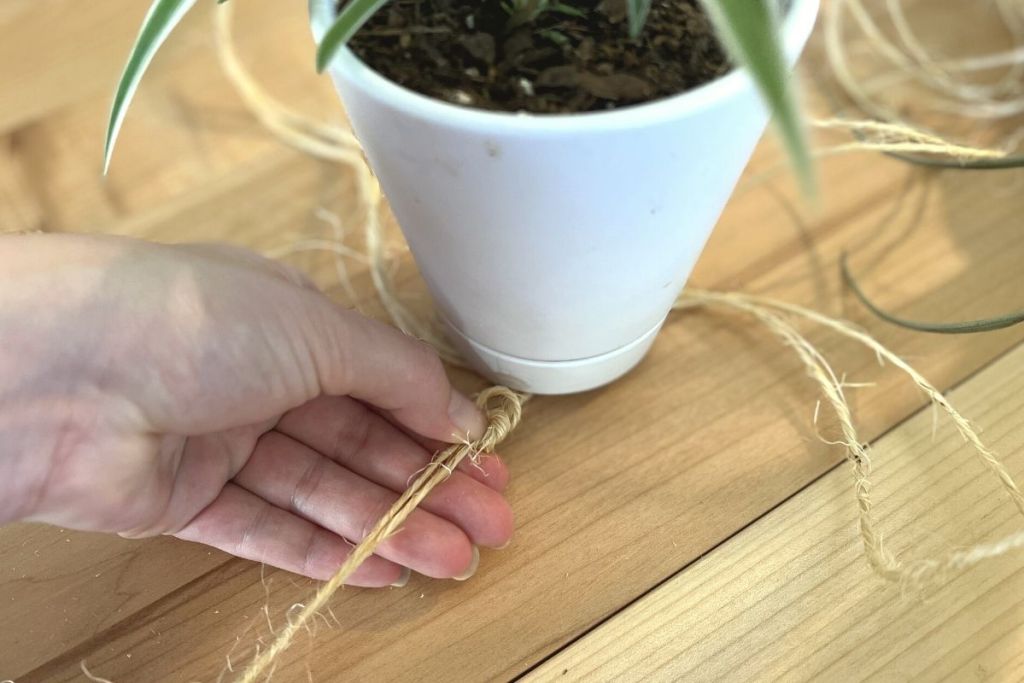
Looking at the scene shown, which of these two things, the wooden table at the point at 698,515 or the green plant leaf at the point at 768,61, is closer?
the green plant leaf at the point at 768,61

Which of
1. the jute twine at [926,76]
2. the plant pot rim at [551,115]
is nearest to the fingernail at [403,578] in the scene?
the plant pot rim at [551,115]

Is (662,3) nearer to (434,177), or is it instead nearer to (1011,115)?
(434,177)

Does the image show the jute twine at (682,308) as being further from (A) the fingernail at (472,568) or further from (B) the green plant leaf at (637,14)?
(B) the green plant leaf at (637,14)

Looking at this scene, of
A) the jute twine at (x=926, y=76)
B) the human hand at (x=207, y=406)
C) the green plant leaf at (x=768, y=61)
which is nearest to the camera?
the green plant leaf at (x=768, y=61)

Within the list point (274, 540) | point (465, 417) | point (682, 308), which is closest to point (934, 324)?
point (682, 308)

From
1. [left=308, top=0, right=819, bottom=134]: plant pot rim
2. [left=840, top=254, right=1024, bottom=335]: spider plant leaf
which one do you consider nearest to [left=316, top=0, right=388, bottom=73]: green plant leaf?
[left=308, top=0, right=819, bottom=134]: plant pot rim

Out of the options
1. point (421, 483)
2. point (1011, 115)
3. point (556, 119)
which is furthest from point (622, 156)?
point (1011, 115)
